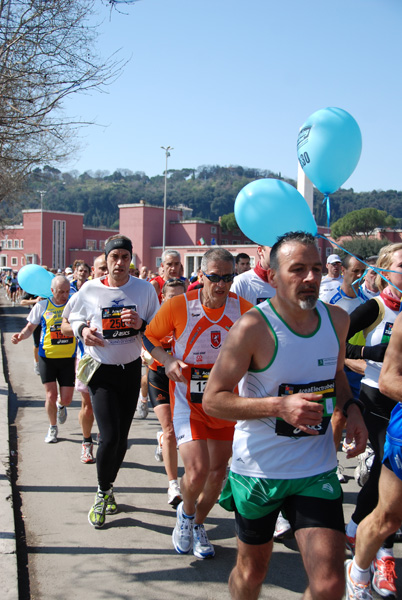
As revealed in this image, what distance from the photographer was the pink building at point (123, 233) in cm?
6956

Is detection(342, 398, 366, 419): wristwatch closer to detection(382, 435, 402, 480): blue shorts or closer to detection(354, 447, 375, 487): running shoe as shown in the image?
detection(382, 435, 402, 480): blue shorts

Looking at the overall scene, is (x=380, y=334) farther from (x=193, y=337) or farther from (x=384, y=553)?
(x=384, y=553)

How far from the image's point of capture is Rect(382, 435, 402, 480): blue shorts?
11.1 feet

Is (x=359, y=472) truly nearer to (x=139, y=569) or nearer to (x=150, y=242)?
(x=139, y=569)

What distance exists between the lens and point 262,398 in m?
2.81

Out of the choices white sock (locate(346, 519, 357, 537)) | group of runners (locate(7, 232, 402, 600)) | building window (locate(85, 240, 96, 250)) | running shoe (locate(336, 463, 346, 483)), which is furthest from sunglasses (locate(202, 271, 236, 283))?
building window (locate(85, 240, 96, 250))

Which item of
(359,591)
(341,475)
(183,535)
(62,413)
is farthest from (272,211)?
(62,413)

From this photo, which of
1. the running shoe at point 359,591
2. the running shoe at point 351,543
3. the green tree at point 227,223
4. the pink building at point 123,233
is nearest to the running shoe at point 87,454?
the running shoe at point 351,543

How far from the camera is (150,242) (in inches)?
2781

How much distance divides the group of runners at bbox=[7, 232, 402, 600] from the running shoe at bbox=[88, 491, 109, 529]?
0.04 feet

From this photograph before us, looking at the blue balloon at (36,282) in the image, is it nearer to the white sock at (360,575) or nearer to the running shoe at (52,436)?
the running shoe at (52,436)

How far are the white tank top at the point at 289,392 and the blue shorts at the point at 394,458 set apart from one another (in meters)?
0.57

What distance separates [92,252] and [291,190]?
74.7 metres

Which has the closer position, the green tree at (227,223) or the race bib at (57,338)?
the race bib at (57,338)
